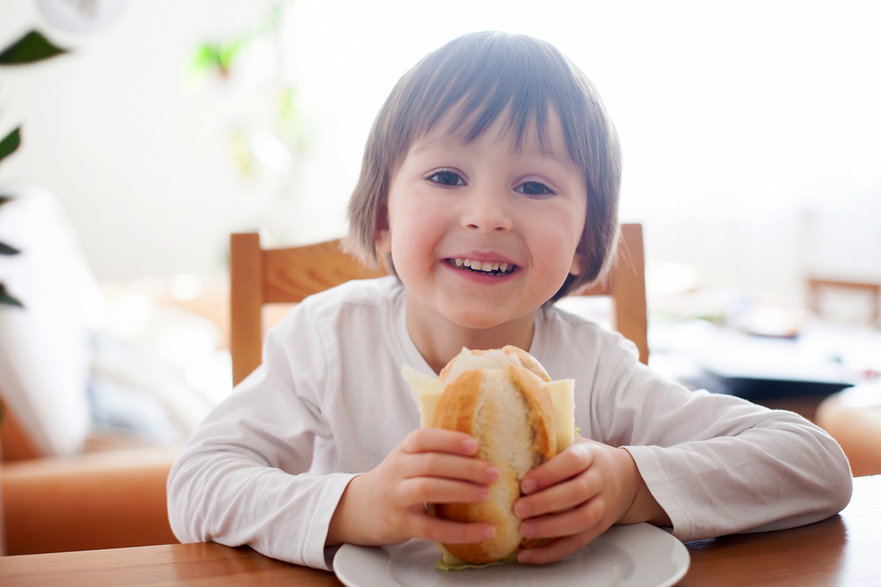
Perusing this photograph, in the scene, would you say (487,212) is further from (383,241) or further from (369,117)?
(369,117)

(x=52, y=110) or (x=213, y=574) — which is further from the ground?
(x=52, y=110)

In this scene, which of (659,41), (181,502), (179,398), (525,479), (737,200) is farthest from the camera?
(737,200)

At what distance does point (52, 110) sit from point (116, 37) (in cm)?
54

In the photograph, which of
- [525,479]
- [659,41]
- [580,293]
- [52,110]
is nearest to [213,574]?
[525,479]

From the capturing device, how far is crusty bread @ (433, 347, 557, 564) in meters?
0.54

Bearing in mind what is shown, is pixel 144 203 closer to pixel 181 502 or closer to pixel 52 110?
pixel 52 110

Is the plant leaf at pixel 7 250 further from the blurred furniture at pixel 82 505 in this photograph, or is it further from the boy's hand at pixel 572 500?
the blurred furniture at pixel 82 505

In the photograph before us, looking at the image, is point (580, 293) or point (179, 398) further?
point (179, 398)

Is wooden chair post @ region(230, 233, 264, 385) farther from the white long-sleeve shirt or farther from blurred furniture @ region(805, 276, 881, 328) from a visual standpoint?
blurred furniture @ region(805, 276, 881, 328)

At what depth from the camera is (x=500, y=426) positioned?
542 millimetres

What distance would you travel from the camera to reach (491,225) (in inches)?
29.4

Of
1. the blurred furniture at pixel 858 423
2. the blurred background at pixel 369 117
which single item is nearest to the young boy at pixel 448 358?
the blurred furniture at pixel 858 423

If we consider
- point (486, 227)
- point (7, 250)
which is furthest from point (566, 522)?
point (7, 250)

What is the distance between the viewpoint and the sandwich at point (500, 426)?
54 cm
